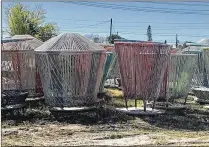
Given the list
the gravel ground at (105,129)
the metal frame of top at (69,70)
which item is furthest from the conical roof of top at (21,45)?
the gravel ground at (105,129)

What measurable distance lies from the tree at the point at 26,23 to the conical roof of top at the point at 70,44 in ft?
6.73

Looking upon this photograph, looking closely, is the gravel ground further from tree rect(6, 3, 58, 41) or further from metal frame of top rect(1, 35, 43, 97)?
tree rect(6, 3, 58, 41)

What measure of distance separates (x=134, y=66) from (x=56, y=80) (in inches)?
52.8

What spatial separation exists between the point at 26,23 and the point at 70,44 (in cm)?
528

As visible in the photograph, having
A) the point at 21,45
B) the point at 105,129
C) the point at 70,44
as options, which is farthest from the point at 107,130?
the point at 21,45

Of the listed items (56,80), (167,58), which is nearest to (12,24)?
(56,80)

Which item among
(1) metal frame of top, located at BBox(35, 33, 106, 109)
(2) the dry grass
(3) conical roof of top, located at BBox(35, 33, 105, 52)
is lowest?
(2) the dry grass

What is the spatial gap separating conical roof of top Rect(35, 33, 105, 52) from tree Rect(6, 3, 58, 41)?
6.73ft

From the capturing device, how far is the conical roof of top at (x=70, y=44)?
23.8ft

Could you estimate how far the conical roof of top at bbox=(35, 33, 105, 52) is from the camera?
23.8ft

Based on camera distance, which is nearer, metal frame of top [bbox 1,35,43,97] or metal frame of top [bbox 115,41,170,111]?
metal frame of top [bbox 115,41,170,111]

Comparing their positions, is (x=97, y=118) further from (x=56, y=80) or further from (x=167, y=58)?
(x=167, y=58)

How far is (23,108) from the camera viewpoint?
7207 millimetres


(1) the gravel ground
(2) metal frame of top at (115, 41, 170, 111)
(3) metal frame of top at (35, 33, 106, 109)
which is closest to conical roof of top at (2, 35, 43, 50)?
(3) metal frame of top at (35, 33, 106, 109)
